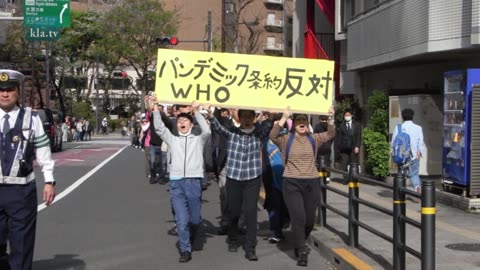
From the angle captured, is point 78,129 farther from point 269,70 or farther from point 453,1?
point 269,70

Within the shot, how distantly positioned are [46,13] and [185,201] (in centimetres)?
2147

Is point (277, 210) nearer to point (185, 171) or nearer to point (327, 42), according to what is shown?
point (185, 171)

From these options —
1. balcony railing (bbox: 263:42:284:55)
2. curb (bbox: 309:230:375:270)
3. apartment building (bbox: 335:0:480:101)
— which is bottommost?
curb (bbox: 309:230:375:270)

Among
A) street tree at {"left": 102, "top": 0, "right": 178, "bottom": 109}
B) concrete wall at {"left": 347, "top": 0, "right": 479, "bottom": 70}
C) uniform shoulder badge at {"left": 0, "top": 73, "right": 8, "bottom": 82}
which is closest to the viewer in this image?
uniform shoulder badge at {"left": 0, "top": 73, "right": 8, "bottom": 82}

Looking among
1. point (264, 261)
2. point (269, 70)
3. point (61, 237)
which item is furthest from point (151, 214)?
point (269, 70)

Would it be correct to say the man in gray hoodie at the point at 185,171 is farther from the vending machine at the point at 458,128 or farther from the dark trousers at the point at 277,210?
the vending machine at the point at 458,128

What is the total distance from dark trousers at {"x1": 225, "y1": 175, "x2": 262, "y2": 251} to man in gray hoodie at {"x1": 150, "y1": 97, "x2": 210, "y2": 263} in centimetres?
39

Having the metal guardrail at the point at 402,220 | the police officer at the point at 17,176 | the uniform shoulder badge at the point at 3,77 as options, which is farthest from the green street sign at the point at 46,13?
the police officer at the point at 17,176

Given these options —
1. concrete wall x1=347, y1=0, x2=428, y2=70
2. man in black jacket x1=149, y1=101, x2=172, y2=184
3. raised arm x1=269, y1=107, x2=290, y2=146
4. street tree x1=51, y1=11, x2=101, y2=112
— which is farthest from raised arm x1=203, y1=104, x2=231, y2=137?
street tree x1=51, y1=11, x2=101, y2=112

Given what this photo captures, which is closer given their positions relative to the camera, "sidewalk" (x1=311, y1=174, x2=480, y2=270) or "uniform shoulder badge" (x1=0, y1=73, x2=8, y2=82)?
"uniform shoulder badge" (x1=0, y1=73, x2=8, y2=82)

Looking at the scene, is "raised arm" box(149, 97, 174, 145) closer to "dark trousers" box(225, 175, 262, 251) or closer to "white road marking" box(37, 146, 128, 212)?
"dark trousers" box(225, 175, 262, 251)

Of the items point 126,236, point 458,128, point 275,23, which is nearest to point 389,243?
point 126,236

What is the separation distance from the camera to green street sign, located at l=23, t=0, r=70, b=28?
2711cm

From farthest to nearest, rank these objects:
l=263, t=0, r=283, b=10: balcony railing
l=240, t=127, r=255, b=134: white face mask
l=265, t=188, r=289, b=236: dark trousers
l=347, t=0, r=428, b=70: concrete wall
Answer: l=263, t=0, r=283, b=10: balcony railing → l=347, t=0, r=428, b=70: concrete wall → l=265, t=188, r=289, b=236: dark trousers → l=240, t=127, r=255, b=134: white face mask
